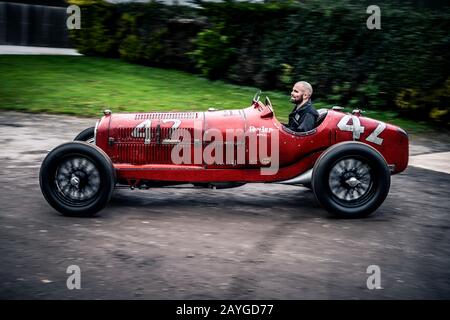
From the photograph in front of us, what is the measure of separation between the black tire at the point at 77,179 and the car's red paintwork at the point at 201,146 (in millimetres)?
394

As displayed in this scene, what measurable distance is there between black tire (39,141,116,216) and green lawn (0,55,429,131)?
248 inches

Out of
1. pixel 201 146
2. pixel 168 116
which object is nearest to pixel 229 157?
pixel 201 146

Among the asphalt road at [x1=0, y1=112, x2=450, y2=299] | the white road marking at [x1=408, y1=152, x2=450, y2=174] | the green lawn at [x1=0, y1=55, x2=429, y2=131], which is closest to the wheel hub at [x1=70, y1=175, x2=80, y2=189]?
the asphalt road at [x1=0, y1=112, x2=450, y2=299]

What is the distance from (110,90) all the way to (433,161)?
25.8 feet

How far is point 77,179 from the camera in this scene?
744cm

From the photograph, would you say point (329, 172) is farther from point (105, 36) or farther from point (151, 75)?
point (105, 36)

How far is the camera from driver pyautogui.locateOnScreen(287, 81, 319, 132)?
316 inches

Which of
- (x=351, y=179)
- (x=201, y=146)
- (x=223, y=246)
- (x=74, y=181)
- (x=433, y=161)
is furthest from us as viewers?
(x=433, y=161)

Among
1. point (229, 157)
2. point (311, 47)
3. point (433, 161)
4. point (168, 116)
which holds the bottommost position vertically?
point (433, 161)

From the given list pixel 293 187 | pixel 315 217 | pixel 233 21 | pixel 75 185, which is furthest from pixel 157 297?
pixel 233 21

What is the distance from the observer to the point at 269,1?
17359 mm

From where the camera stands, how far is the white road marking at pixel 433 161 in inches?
421

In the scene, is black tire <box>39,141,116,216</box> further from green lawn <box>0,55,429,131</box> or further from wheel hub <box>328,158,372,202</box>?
green lawn <box>0,55,429,131</box>

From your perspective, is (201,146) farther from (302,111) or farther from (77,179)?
(77,179)
